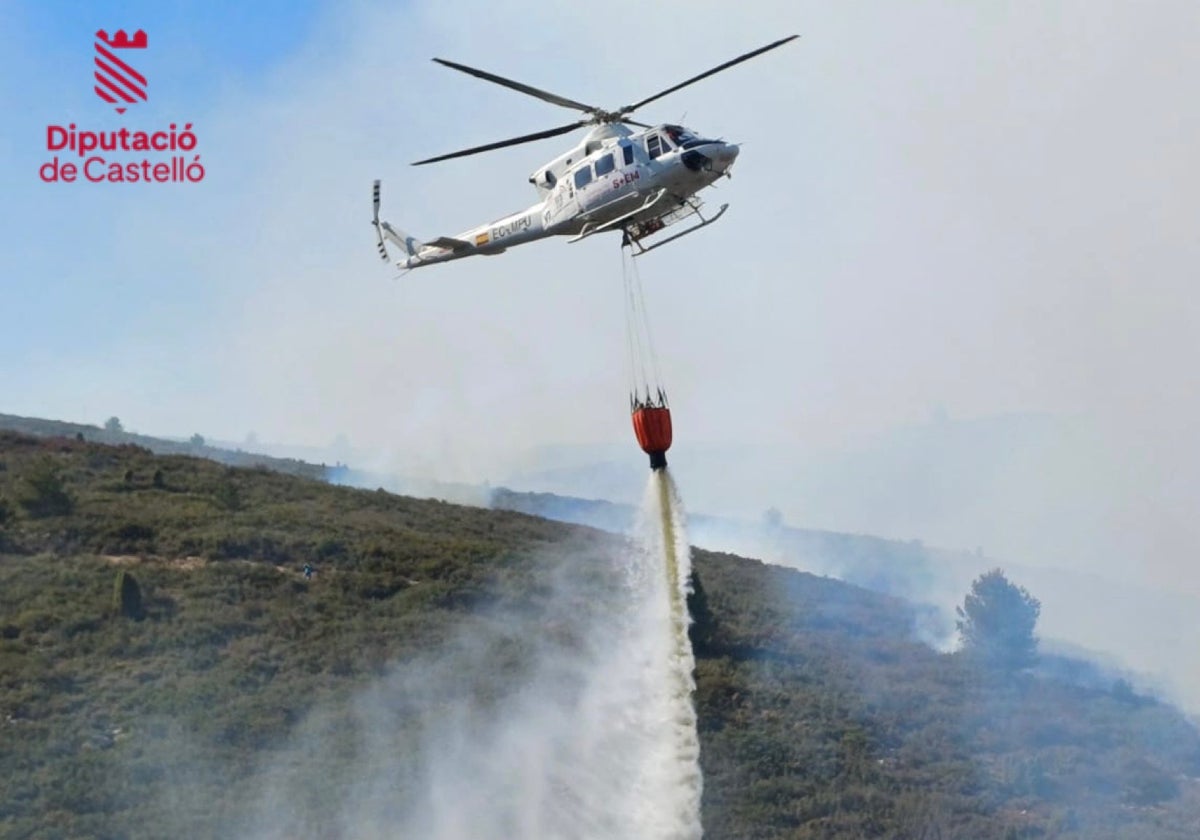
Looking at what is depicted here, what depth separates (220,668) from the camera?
43.7 metres

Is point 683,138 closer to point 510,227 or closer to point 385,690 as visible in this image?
point 510,227

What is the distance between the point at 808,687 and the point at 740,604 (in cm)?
856

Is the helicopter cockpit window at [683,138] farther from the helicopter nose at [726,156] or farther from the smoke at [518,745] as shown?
the smoke at [518,745]

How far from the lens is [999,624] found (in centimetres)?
6100

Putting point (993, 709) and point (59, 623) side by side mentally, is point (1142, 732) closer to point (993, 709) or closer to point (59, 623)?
point (993, 709)

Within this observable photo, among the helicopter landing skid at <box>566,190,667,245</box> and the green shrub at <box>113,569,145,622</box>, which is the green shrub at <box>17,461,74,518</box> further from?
the helicopter landing skid at <box>566,190,667,245</box>

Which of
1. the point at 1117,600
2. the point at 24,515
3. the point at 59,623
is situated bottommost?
the point at 1117,600

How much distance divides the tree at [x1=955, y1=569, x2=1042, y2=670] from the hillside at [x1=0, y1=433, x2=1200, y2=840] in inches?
139

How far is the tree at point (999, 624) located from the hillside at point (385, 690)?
354 cm

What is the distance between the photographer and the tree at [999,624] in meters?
60.1

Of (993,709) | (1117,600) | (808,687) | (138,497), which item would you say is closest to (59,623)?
(138,497)

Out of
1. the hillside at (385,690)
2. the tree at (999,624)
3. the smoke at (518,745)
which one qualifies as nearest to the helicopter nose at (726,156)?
the smoke at (518,745)

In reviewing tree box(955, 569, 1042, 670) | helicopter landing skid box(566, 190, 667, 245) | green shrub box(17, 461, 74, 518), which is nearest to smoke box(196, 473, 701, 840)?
helicopter landing skid box(566, 190, 667, 245)

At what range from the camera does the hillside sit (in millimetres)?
37375
